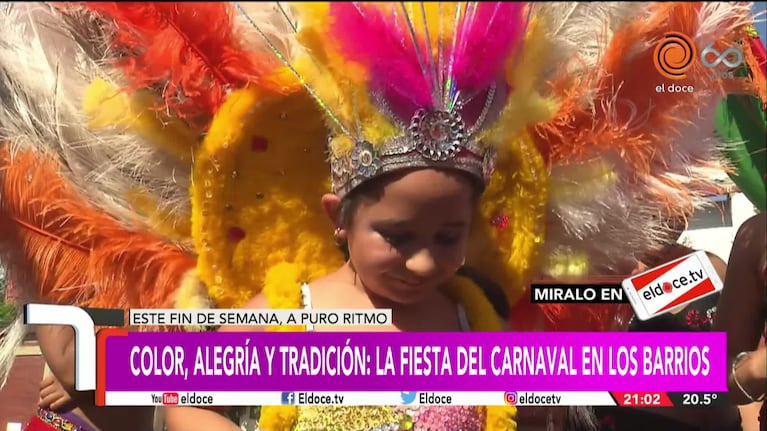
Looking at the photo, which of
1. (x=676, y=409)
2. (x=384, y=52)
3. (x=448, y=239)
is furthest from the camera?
(x=676, y=409)

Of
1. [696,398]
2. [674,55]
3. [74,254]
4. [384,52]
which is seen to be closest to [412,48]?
[384,52]

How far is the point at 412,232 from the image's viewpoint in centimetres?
135

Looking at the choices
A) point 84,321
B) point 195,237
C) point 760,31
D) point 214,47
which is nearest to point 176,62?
point 214,47

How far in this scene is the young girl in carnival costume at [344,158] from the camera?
132 cm

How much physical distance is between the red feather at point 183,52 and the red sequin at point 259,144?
3.7 inches

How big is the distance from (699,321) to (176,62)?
3.65ft

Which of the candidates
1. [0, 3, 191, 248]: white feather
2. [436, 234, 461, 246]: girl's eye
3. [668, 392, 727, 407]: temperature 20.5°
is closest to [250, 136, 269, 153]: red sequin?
[0, 3, 191, 248]: white feather

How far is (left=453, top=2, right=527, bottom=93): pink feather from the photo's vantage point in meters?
1.28

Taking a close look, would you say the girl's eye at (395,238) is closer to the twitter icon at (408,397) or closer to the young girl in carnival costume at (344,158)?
the young girl in carnival costume at (344,158)

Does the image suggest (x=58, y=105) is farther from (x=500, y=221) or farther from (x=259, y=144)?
(x=500, y=221)

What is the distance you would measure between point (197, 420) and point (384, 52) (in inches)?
29.9

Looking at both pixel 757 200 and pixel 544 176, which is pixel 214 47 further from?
pixel 757 200

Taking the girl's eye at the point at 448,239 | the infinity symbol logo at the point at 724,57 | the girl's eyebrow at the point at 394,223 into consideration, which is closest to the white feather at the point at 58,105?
the girl's eyebrow at the point at 394,223

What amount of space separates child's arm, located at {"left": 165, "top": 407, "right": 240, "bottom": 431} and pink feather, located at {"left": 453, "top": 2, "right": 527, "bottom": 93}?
756mm
